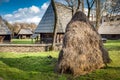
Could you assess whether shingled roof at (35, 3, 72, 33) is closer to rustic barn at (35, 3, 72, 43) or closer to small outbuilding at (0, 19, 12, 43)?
rustic barn at (35, 3, 72, 43)

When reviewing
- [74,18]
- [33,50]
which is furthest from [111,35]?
[74,18]

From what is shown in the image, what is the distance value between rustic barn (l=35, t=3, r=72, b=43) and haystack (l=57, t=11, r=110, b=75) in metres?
23.3

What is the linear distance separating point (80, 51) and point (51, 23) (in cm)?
2555

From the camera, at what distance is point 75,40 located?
555 inches

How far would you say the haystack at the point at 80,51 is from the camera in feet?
43.2

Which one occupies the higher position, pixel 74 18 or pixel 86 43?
pixel 74 18

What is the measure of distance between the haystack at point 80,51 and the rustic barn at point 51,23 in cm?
2328

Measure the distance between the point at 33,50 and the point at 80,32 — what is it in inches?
584

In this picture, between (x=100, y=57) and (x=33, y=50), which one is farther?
(x=33, y=50)

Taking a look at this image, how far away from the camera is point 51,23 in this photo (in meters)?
38.9

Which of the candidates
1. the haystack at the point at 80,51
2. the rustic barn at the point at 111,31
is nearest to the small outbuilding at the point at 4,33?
the haystack at the point at 80,51

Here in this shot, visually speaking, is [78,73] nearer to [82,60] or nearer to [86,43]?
[82,60]

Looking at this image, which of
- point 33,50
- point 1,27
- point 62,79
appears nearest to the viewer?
point 62,79

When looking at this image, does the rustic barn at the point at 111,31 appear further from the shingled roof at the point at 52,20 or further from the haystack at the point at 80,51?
the haystack at the point at 80,51
